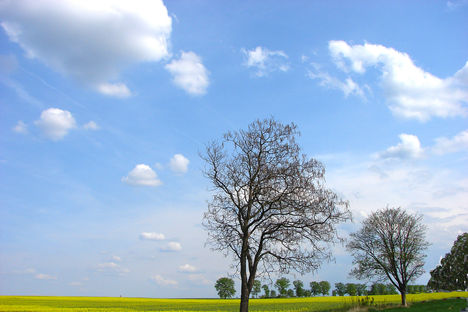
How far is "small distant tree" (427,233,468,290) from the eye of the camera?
60000 millimetres

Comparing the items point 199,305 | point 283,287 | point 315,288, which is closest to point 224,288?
point 283,287

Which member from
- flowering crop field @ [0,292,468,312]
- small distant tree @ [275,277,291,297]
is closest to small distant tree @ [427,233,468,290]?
flowering crop field @ [0,292,468,312]

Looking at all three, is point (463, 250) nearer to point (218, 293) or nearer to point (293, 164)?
point (293, 164)

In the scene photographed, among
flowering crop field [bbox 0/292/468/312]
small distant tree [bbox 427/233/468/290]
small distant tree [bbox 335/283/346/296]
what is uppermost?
small distant tree [bbox 427/233/468/290]

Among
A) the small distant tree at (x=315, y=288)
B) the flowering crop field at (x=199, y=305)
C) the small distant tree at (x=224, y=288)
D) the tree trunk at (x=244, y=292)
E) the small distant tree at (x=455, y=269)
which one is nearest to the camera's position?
the tree trunk at (x=244, y=292)

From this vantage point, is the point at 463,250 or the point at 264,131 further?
the point at 463,250

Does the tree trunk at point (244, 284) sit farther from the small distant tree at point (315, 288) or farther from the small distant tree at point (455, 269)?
the small distant tree at point (315, 288)

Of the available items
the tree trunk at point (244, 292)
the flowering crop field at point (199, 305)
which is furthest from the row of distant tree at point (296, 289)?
the tree trunk at point (244, 292)

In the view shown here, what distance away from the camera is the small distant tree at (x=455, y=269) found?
2362 inches

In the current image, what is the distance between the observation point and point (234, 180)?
21.0 m

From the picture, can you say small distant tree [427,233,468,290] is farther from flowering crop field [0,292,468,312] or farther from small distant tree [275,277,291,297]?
Answer: small distant tree [275,277,291,297]

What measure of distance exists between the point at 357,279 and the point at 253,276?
2861 centimetres

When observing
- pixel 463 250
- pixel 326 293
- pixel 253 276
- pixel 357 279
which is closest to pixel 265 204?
pixel 253 276

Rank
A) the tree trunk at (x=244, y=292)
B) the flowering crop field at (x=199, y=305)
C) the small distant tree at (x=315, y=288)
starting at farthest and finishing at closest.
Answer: the small distant tree at (x=315, y=288), the flowering crop field at (x=199, y=305), the tree trunk at (x=244, y=292)
